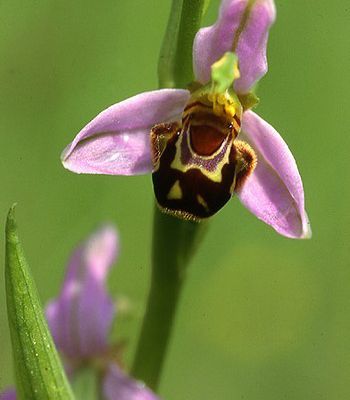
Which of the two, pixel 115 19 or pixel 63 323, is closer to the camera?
pixel 63 323

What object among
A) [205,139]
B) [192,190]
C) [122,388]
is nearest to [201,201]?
[192,190]

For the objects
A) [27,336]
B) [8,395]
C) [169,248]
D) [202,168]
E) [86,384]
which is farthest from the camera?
[86,384]

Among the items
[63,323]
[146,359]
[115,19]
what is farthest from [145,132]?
[115,19]

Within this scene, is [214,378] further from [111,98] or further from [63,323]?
[63,323]

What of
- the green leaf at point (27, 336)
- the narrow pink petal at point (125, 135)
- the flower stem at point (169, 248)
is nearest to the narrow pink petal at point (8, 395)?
the flower stem at point (169, 248)

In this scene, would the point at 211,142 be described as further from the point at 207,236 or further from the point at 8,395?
the point at 207,236

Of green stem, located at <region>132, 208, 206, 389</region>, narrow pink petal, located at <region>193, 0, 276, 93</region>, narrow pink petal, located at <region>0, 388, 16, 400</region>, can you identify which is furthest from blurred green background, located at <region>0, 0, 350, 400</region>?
narrow pink petal, located at <region>193, 0, 276, 93</region>
